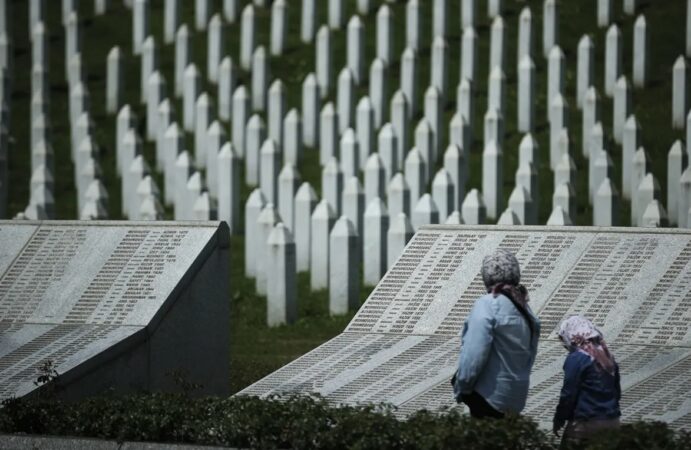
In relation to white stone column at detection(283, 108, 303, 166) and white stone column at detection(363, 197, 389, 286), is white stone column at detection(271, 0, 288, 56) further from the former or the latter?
white stone column at detection(363, 197, 389, 286)

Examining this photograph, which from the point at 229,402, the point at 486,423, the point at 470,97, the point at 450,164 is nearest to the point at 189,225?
the point at 229,402

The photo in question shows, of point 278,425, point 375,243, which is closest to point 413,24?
point 375,243

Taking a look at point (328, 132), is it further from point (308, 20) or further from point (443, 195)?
point (308, 20)

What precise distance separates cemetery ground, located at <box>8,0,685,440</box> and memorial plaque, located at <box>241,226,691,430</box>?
6.13 m

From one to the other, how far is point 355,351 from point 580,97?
556 inches

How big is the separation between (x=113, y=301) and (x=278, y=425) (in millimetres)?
3605

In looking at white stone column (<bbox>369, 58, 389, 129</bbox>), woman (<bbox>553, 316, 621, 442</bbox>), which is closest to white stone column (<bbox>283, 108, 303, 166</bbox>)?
white stone column (<bbox>369, 58, 389, 129</bbox>)

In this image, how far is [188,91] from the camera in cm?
2620

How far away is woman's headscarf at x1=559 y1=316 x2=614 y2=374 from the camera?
9.28 meters

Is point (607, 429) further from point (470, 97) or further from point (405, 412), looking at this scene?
point (470, 97)

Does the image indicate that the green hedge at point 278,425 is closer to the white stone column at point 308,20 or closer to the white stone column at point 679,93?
the white stone column at point 679,93

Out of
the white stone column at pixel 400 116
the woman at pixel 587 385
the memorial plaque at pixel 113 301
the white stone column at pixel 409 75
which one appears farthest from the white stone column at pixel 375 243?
the woman at pixel 587 385

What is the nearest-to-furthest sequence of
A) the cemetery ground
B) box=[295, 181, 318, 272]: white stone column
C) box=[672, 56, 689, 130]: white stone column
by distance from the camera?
box=[295, 181, 318, 272]: white stone column
the cemetery ground
box=[672, 56, 689, 130]: white stone column

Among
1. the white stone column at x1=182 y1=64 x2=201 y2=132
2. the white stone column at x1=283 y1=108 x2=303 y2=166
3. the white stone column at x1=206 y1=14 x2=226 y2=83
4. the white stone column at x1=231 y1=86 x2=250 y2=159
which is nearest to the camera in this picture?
the white stone column at x1=283 y1=108 x2=303 y2=166
